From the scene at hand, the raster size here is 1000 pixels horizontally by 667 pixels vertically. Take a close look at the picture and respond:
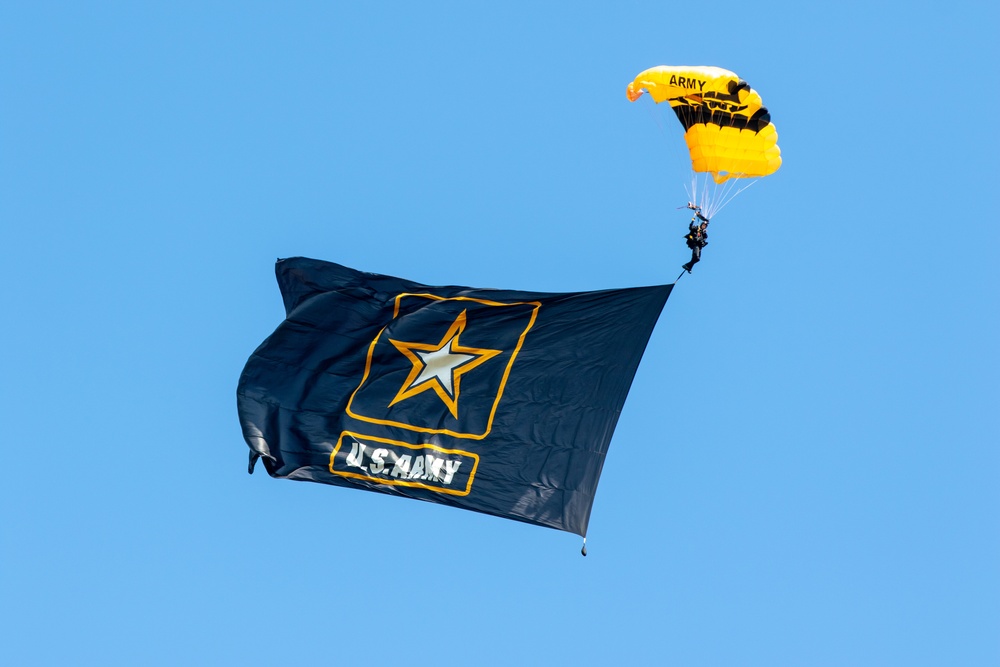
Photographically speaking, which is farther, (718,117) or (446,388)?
(718,117)

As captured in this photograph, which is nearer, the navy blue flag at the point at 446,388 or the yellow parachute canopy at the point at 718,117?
the navy blue flag at the point at 446,388

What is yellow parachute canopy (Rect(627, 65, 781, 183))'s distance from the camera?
1046 inches

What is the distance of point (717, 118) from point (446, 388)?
547 cm

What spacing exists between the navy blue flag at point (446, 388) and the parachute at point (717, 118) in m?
3.30

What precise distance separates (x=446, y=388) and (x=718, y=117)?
18.0 feet

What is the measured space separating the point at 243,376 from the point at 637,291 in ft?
18.0

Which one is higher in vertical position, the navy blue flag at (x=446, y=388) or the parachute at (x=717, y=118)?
the parachute at (x=717, y=118)

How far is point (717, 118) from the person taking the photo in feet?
88.4

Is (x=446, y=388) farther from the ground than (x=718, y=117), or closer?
closer

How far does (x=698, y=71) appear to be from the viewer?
26.7 metres

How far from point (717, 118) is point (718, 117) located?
0.03 metres

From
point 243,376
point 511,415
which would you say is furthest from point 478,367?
point 243,376

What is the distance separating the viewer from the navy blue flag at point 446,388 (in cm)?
2453

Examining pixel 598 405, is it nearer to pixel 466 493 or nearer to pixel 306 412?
pixel 466 493
